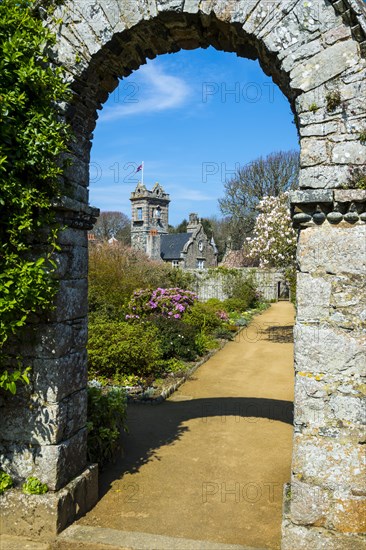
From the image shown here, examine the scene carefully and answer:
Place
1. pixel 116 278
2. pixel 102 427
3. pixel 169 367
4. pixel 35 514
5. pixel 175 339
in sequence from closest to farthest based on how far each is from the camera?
pixel 35 514 < pixel 102 427 < pixel 169 367 < pixel 175 339 < pixel 116 278

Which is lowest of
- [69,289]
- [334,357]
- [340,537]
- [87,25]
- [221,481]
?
[221,481]

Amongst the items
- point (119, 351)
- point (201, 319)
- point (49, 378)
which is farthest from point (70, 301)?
point (201, 319)

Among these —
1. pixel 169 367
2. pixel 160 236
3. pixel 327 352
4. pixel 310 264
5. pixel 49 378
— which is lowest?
pixel 169 367

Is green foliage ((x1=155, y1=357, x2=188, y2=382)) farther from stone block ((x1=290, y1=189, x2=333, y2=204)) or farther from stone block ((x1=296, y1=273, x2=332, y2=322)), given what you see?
stone block ((x1=290, y1=189, x2=333, y2=204))

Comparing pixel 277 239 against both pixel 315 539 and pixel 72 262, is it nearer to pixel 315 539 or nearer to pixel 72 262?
pixel 72 262

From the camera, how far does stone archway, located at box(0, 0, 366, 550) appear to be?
3.32m

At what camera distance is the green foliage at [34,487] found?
368 centimetres

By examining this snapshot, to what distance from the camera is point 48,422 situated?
12.3ft

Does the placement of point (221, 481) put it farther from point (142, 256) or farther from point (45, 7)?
point (142, 256)

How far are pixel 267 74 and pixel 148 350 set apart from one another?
20.0 feet

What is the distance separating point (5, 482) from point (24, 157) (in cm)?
270

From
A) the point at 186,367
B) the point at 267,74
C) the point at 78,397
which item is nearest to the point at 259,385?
the point at 186,367

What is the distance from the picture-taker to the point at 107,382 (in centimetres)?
865

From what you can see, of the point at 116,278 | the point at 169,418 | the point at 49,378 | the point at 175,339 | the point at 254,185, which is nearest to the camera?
the point at 49,378
